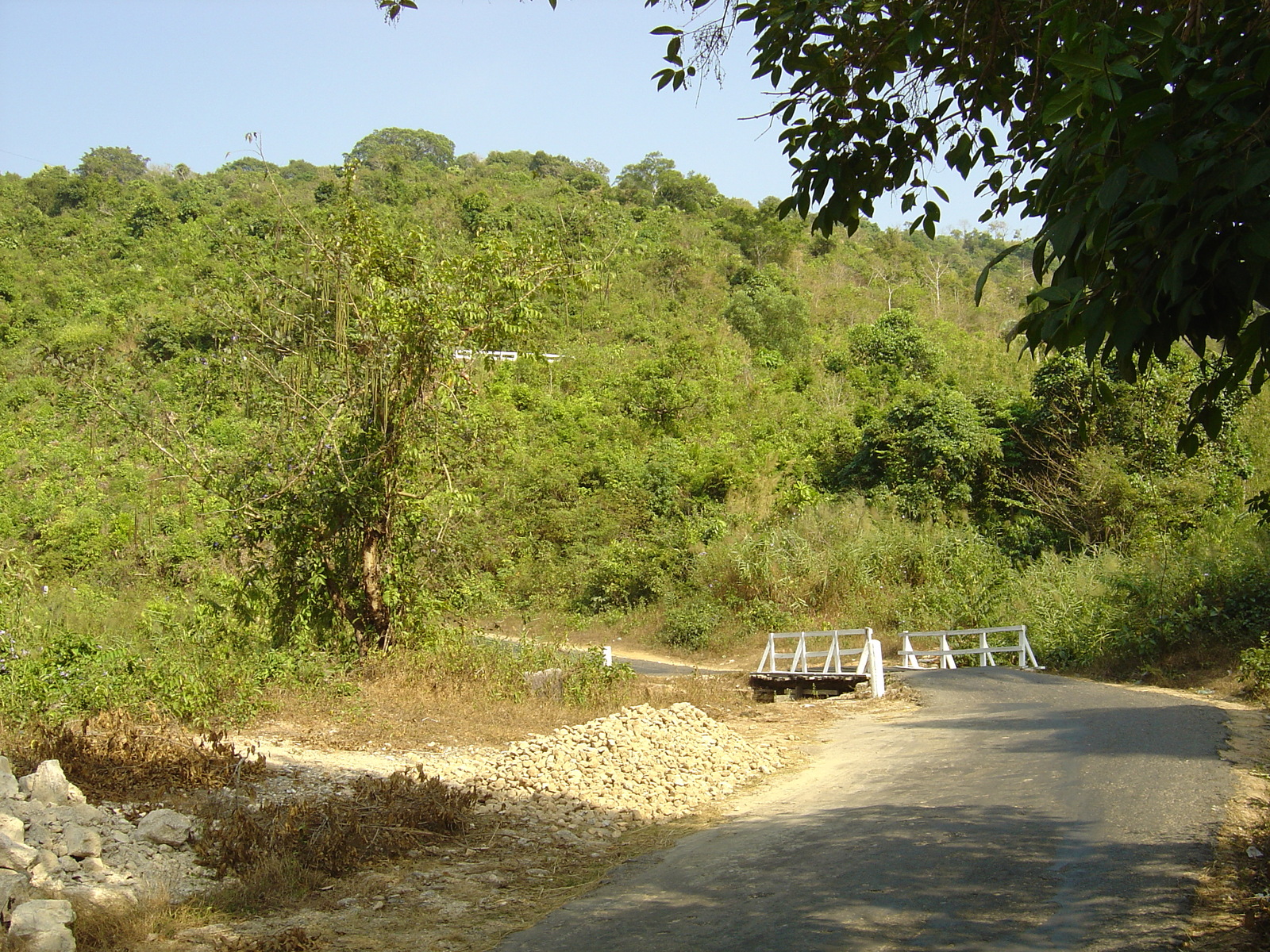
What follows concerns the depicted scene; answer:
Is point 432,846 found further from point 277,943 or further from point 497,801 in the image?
point 277,943

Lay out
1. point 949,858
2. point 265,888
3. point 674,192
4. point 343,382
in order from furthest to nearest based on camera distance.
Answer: point 674,192, point 343,382, point 949,858, point 265,888

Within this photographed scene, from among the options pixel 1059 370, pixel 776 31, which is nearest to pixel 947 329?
pixel 1059 370

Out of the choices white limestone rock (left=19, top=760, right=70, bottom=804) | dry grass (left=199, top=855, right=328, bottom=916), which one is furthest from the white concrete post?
white limestone rock (left=19, top=760, right=70, bottom=804)

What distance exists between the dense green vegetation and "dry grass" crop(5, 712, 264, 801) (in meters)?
0.81

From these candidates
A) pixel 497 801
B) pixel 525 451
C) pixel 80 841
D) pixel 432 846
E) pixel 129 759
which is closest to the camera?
pixel 80 841

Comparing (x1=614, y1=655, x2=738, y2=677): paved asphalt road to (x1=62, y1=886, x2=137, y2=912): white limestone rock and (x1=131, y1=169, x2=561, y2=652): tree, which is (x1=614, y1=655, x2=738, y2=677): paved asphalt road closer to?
(x1=131, y1=169, x2=561, y2=652): tree

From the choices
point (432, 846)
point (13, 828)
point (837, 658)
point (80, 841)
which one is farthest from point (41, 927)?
point (837, 658)

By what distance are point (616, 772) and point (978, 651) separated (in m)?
10.4

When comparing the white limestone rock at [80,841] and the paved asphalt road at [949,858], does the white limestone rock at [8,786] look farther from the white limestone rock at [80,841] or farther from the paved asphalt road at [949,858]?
the paved asphalt road at [949,858]

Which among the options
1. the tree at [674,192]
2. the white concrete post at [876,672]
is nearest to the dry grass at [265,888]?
the white concrete post at [876,672]

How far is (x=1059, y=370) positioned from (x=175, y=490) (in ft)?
75.5

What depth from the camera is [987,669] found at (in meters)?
16.5

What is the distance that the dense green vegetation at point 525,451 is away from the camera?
11836 millimetres

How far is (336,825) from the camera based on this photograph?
645cm
